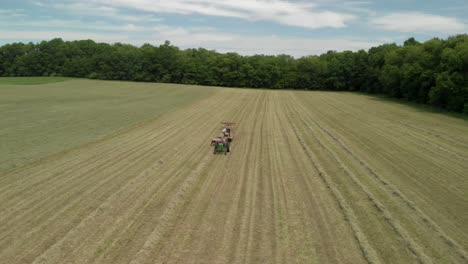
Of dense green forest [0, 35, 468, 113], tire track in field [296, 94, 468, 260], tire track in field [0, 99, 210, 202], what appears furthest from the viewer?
dense green forest [0, 35, 468, 113]

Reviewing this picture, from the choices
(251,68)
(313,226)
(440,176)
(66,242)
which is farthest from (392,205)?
(251,68)

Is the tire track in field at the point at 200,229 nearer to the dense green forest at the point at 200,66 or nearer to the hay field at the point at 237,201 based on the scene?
the hay field at the point at 237,201

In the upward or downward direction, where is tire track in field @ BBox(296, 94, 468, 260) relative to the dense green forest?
downward

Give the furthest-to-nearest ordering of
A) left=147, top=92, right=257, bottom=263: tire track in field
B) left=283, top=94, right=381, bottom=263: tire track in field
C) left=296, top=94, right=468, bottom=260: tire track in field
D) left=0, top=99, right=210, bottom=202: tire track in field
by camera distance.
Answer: left=0, top=99, right=210, bottom=202: tire track in field < left=296, top=94, right=468, bottom=260: tire track in field < left=283, top=94, right=381, bottom=263: tire track in field < left=147, top=92, right=257, bottom=263: tire track in field

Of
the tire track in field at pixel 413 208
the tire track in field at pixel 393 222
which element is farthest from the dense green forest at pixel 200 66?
the tire track in field at pixel 393 222

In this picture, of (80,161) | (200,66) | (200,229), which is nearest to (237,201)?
(200,229)

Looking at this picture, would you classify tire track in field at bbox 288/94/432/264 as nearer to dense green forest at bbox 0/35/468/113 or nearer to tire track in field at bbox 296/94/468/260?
tire track in field at bbox 296/94/468/260

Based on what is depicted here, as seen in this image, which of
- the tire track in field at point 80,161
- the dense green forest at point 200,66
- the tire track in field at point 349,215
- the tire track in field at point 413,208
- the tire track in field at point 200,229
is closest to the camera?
the tire track in field at point 200,229

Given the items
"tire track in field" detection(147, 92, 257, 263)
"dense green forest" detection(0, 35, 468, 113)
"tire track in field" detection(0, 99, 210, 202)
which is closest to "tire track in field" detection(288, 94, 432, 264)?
"tire track in field" detection(147, 92, 257, 263)

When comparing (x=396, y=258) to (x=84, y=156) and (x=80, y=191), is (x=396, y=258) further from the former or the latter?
(x=84, y=156)

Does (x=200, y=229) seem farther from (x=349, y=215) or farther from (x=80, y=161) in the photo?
(x=80, y=161)

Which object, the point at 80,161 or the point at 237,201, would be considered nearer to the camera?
the point at 237,201
